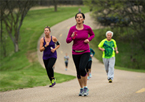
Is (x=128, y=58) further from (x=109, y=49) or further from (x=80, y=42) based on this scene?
(x=80, y=42)

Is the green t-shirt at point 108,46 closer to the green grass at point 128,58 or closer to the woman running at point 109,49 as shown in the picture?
the woman running at point 109,49

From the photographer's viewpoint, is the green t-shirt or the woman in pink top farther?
the green t-shirt

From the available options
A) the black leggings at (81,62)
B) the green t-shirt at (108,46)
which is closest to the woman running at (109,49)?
the green t-shirt at (108,46)

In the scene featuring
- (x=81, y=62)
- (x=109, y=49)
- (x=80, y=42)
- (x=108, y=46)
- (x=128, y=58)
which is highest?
(x=80, y=42)

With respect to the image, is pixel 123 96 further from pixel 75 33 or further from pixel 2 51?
pixel 2 51

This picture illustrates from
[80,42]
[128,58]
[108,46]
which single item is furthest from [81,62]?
[128,58]

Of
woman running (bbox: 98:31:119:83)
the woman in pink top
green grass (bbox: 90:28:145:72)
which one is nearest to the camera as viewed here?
the woman in pink top

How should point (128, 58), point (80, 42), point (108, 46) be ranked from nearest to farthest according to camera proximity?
point (80, 42) → point (108, 46) → point (128, 58)

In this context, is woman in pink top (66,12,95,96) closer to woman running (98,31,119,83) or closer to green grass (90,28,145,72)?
woman running (98,31,119,83)

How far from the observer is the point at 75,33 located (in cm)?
793

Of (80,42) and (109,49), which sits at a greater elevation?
(80,42)

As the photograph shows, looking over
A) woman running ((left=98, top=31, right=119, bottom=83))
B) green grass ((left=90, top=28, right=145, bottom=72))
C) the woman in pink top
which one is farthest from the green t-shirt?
green grass ((left=90, top=28, right=145, bottom=72))

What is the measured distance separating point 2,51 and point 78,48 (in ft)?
146

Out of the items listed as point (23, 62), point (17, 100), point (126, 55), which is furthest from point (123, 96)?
point (126, 55)
